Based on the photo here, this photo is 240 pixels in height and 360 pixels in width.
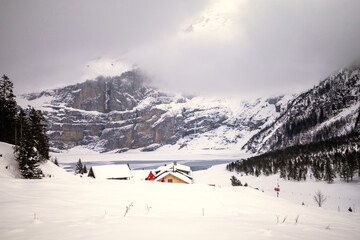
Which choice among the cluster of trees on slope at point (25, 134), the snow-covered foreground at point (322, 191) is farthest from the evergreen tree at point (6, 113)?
the snow-covered foreground at point (322, 191)

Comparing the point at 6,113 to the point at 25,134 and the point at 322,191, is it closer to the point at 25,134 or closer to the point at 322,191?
the point at 25,134

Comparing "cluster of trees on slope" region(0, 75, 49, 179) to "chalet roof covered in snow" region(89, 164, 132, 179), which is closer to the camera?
"cluster of trees on slope" region(0, 75, 49, 179)

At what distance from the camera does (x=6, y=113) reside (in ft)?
129

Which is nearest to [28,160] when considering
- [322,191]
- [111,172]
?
[111,172]

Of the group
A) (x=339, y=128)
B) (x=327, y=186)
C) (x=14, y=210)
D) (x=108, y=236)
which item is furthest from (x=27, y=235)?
(x=339, y=128)

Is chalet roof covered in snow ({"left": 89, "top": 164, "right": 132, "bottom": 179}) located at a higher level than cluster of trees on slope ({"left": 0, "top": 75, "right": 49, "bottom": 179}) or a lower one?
lower

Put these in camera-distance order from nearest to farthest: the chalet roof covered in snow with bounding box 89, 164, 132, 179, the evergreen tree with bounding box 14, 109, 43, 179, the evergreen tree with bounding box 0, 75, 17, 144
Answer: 1. the evergreen tree with bounding box 14, 109, 43, 179
2. the evergreen tree with bounding box 0, 75, 17, 144
3. the chalet roof covered in snow with bounding box 89, 164, 132, 179

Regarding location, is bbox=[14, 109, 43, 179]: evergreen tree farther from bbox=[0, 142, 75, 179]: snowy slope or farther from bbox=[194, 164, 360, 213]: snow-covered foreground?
bbox=[194, 164, 360, 213]: snow-covered foreground

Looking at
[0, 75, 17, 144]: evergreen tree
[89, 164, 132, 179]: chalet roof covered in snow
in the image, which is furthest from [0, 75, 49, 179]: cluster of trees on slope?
[89, 164, 132, 179]: chalet roof covered in snow

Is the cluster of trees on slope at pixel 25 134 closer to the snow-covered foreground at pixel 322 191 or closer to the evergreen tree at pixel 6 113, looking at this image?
the evergreen tree at pixel 6 113

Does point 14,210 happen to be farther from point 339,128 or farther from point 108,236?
point 339,128

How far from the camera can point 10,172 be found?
883 inches

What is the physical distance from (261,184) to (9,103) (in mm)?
73598

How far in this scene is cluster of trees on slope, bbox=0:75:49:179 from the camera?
22.1 meters
